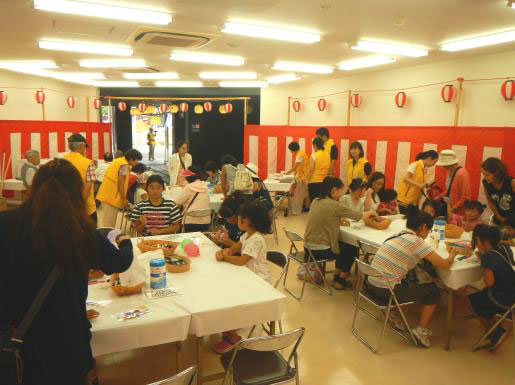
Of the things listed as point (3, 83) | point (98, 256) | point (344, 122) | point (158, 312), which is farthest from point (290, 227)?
point (3, 83)

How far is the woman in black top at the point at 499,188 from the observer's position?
14.1 feet

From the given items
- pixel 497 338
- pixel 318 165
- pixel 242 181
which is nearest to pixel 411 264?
pixel 497 338

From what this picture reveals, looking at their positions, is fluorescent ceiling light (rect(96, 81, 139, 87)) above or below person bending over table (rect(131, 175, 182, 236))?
above

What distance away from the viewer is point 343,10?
12.7 feet

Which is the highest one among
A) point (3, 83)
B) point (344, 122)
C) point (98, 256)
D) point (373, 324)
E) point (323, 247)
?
point (3, 83)

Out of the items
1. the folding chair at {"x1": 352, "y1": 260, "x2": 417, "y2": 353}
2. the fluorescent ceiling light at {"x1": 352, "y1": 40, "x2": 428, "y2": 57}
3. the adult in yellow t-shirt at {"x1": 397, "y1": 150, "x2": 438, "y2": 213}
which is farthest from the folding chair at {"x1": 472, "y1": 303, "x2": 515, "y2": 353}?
the fluorescent ceiling light at {"x1": 352, "y1": 40, "x2": 428, "y2": 57}

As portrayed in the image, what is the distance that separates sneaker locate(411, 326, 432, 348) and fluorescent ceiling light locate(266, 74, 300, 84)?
6.57 metres

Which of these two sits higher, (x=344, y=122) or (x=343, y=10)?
(x=343, y=10)

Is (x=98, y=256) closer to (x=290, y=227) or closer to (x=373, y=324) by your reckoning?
(x=373, y=324)

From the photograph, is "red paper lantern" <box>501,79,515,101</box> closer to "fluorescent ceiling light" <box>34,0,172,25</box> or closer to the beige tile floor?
the beige tile floor

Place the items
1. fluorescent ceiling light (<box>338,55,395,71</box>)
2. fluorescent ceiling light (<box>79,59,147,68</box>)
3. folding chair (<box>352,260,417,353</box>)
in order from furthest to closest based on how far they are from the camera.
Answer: fluorescent ceiling light (<box>79,59,147,68</box>)
fluorescent ceiling light (<box>338,55,395,71</box>)
folding chair (<box>352,260,417,353</box>)

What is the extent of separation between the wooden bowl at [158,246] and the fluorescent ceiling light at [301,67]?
470cm

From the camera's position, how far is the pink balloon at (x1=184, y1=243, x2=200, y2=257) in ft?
10.3

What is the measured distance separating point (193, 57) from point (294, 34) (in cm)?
238
